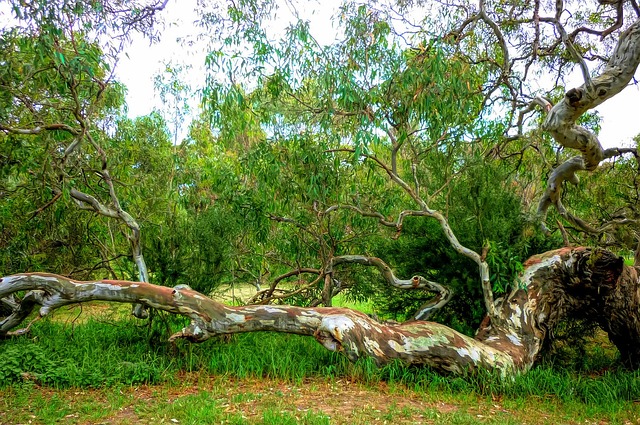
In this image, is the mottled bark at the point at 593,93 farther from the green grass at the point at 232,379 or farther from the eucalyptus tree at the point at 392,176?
the green grass at the point at 232,379

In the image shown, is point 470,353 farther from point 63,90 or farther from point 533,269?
point 63,90

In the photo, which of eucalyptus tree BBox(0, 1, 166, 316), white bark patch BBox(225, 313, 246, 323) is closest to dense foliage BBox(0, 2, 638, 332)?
eucalyptus tree BBox(0, 1, 166, 316)

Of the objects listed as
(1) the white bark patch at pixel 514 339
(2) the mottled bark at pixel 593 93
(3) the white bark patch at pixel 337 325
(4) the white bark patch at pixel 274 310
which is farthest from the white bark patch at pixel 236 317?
(2) the mottled bark at pixel 593 93

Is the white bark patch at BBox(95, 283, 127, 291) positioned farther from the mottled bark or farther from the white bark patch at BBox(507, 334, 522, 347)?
the mottled bark

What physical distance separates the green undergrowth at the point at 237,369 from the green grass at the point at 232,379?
0.01 m

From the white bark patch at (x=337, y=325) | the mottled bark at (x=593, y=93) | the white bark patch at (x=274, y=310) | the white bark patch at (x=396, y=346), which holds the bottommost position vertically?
the white bark patch at (x=396, y=346)

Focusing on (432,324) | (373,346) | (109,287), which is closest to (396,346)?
(373,346)

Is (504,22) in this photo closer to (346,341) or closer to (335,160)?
(335,160)

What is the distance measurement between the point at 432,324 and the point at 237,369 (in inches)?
95.0

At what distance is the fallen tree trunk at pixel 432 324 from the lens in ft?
19.1

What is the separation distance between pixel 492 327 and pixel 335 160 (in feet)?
10.1

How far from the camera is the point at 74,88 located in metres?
6.32

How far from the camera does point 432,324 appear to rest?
636 cm

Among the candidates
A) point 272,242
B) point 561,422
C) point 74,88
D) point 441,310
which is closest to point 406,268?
point 441,310
